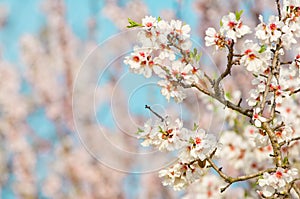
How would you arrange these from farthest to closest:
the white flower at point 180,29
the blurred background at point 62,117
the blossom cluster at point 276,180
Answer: the blurred background at point 62,117
the white flower at point 180,29
the blossom cluster at point 276,180

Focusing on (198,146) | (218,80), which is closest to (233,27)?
(218,80)

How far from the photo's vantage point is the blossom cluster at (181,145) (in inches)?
72.4

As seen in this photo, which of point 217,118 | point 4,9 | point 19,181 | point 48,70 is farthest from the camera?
point 4,9

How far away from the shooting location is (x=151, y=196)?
266 inches

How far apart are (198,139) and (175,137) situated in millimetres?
79

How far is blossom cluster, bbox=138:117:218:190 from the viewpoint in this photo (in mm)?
1839

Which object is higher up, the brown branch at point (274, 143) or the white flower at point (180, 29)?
the white flower at point (180, 29)

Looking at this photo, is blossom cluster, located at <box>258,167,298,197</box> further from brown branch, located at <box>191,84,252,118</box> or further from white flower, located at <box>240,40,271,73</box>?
white flower, located at <box>240,40,271,73</box>

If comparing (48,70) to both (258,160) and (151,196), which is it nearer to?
(151,196)

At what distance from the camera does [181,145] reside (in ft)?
6.08

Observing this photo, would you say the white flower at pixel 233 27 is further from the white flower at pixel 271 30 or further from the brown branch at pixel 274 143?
the brown branch at pixel 274 143

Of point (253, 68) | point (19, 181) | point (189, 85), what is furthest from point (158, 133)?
point (19, 181)

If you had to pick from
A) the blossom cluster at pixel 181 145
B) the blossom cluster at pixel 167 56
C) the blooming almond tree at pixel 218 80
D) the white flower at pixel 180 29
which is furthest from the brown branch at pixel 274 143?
the white flower at pixel 180 29

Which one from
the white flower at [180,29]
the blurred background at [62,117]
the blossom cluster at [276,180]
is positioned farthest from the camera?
the blurred background at [62,117]
